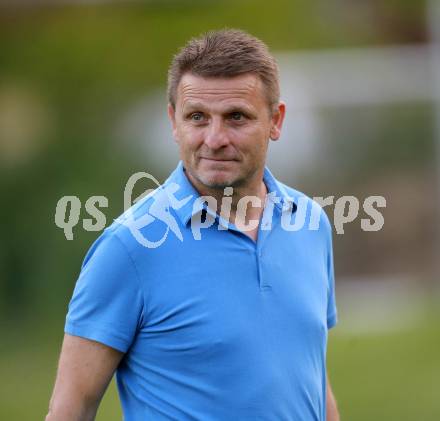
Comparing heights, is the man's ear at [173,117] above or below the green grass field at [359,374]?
above

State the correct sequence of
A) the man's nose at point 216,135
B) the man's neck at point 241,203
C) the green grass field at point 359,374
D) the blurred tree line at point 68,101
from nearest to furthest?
1. the man's nose at point 216,135
2. the man's neck at point 241,203
3. the green grass field at point 359,374
4. the blurred tree line at point 68,101

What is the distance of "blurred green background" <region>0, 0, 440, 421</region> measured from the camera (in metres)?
9.19

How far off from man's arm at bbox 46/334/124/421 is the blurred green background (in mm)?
4434

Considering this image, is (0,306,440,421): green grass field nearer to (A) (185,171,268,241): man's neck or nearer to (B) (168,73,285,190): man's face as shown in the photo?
(A) (185,171,268,241): man's neck

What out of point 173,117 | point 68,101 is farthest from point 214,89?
point 68,101

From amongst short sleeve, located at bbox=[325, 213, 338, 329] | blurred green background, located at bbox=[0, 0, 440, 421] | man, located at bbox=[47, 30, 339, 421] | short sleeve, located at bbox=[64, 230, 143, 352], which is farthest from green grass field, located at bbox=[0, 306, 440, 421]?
short sleeve, located at bbox=[64, 230, 143, 352]

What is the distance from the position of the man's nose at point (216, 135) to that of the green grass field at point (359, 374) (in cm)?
433

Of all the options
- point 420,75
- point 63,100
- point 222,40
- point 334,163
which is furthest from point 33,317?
point 222,40

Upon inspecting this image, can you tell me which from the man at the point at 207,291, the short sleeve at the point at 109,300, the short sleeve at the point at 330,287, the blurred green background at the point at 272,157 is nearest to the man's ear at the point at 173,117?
the man at the point at 207,291

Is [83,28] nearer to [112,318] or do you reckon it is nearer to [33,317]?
[33,317]

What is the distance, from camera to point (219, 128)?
10.3 ft

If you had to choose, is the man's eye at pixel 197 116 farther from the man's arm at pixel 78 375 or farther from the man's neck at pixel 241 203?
the man's arm at pixel 78 375

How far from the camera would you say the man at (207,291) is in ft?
9.67

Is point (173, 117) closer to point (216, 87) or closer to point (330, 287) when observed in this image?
point (216, 87)
